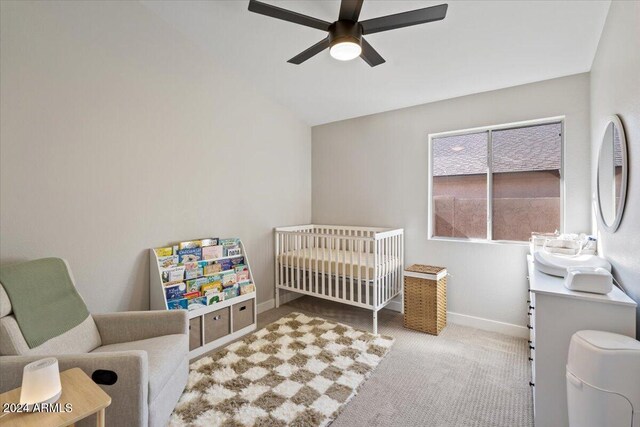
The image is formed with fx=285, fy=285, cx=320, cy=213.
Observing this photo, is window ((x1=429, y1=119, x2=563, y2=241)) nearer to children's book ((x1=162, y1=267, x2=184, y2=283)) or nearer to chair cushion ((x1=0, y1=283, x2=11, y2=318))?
children's book ((x1=162, y1=267, x2=184, y2=283))

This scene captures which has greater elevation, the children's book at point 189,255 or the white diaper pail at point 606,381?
the children's book at point 189,255

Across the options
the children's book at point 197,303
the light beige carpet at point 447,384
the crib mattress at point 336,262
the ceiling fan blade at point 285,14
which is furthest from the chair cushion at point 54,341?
the ceiling fan blade at point 285,14

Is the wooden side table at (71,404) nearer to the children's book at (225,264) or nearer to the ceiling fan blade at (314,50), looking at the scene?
the children's book at (225,264)

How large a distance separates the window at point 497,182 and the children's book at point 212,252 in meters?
2.28

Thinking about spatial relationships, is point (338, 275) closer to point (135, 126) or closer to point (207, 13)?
point (135, 126)

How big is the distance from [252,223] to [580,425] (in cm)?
292

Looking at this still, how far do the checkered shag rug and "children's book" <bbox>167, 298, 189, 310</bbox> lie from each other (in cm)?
45

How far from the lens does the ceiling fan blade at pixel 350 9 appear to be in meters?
1.54

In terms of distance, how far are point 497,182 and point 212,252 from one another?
292 cm

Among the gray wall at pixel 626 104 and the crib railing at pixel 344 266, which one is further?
the crib railing at pixel 344 266

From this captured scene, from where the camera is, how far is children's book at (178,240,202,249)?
8.32 ft

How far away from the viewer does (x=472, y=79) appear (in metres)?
2.65

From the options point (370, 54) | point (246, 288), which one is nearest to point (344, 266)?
point (246, 288)

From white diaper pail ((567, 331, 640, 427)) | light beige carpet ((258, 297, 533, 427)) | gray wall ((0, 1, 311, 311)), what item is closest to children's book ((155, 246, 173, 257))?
gray wall ((0, 1, 311, 311))
